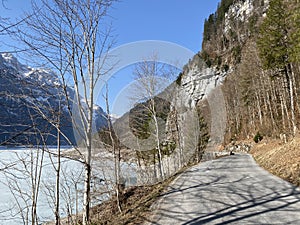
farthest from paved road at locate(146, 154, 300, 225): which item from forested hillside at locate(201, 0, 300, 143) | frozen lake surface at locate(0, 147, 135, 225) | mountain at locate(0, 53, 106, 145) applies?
forested hillside at locate(201, 0, 300, 143)

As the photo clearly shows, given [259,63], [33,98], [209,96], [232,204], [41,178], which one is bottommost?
[41,178]

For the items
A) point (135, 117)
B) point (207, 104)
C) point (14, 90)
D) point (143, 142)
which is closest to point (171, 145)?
point (143, 142)

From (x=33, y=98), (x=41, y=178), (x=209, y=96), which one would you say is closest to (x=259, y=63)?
(x=209, y=96)

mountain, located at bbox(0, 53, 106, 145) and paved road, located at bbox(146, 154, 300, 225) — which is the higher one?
mountain, located at bbox(0, 53, 106, 145)

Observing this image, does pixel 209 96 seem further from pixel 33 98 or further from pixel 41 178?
pixel 33 98

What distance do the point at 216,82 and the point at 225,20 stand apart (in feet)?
86.8

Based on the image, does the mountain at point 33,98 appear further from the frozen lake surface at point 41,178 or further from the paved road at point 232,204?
the paved road at point 232,204

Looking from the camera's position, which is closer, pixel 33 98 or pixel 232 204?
pixel 33 98

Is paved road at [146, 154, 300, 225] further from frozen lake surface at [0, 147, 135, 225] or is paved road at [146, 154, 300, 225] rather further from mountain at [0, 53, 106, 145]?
mountain at [0, 53, 106, 145]

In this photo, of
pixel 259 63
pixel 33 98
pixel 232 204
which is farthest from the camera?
pixel 259 63

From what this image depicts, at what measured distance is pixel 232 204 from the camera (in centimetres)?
489

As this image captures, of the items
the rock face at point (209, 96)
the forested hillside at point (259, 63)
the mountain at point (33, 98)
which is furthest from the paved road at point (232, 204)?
the rock face at point (209, 96)

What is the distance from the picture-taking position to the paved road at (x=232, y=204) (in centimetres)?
408

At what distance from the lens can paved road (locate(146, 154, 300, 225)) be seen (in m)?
4.08
